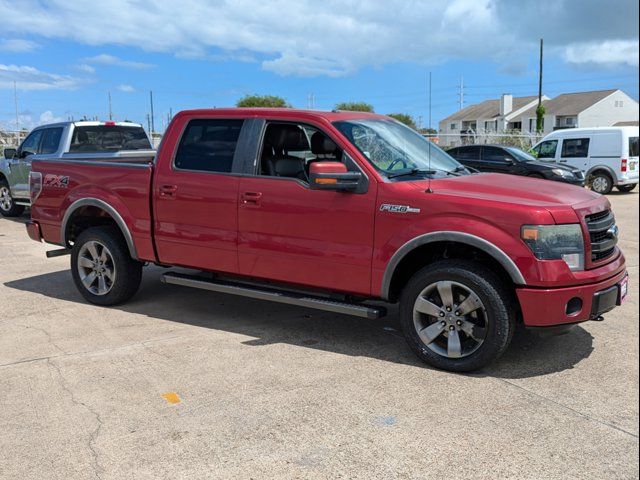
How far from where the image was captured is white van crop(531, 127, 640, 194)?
1900cm

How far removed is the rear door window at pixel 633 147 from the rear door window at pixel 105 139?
1520 cm

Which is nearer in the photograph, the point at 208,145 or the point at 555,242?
the point at 555,242

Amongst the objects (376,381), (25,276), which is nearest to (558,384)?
(376,381)

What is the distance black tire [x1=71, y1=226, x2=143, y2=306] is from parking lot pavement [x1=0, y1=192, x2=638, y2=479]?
253 millimetres

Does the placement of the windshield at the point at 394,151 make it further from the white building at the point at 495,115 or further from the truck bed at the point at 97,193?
the white building at the point at 495,115

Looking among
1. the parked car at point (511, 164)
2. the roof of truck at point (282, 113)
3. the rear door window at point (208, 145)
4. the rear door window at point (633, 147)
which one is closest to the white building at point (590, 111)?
the rear door window at point (633, 147)

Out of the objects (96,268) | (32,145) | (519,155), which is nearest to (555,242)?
(96,268)

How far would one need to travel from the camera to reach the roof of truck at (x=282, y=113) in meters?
5.16

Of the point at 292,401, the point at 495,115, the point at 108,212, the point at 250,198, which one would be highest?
the point at 495,115

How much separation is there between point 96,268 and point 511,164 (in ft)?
43.6

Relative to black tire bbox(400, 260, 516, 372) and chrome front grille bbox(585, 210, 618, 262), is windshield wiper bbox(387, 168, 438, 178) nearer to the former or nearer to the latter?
black tire bbox(400, 260, 516, 372)

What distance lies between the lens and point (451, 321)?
14.5ft

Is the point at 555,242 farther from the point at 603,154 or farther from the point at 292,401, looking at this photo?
the point at 603,154

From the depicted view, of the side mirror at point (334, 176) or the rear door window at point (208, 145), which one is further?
the rear door window at point (208, 145)
